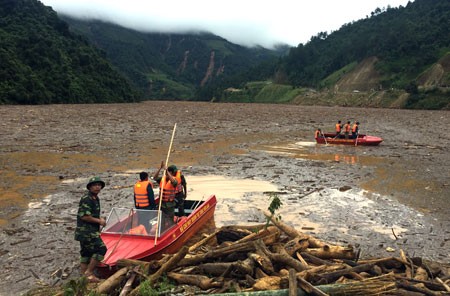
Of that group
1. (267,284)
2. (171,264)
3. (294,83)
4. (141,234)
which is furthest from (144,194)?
(294,83)

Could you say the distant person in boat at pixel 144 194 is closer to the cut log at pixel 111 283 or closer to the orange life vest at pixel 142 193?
the orange life vest at pixel 142 193

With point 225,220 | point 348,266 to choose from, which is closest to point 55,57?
point 225,220

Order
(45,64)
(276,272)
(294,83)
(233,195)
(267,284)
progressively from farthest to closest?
1. (294,83)
2. (45,64)
3. (233,195)
4. (276,272)
5. (267,284)

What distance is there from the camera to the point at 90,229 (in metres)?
9.30

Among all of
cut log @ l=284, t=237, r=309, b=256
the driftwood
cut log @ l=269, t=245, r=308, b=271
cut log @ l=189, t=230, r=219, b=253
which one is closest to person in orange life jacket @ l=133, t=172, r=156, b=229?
cut log @ l=189, t=230, r=219, b=253

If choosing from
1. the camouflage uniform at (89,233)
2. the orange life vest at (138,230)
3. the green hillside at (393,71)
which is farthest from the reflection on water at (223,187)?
the green hillside at (393,71)

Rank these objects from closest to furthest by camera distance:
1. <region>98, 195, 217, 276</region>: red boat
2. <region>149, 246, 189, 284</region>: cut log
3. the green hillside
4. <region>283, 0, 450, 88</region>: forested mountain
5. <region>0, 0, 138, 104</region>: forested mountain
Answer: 1. <region>149, 246, 189, 284</region>: cut log
2. <region>98, 195, 217, 276</region>: red boat
3. <region>0, 0, 138, 104</region>: forested mountain
4. the green hillside
5. <region>283, 0, 450, 88</region>: forested mountain

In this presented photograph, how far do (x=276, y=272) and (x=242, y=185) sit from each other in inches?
467

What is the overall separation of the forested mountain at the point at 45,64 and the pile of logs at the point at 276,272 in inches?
3151

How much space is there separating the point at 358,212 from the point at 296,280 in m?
9.60

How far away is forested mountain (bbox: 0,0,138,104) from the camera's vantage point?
8312 cm

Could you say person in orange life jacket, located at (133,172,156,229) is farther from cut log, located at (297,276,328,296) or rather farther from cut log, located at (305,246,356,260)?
cut log, located at (297,276,328,296)

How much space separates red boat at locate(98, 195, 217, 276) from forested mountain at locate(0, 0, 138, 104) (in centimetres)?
7686

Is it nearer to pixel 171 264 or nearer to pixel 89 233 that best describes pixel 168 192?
pixel 89 233
